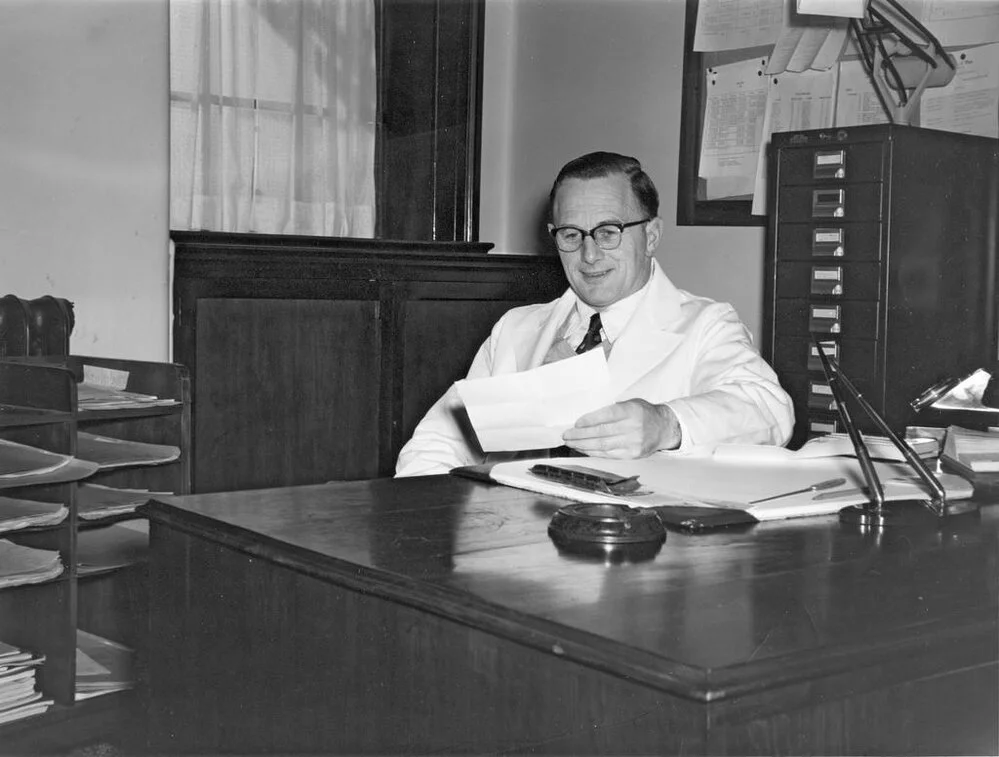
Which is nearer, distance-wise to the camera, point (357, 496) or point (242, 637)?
point (242, 637)

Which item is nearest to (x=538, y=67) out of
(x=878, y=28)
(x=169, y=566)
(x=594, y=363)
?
(x=878, y=28)

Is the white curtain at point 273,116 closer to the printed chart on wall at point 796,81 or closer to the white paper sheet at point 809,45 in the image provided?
the printed chart on wall at point 796,81

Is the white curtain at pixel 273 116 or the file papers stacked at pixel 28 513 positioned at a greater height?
the white curtain at pixel 273 116

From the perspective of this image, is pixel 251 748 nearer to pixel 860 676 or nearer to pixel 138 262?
pixel 860 676

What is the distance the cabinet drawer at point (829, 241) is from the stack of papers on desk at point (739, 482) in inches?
41.9

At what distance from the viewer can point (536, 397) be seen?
1661 millimetres

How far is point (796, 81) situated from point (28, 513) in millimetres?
2275

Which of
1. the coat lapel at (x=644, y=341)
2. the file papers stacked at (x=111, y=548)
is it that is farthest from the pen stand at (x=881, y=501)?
the file papers stacked at (x=111, y=548)

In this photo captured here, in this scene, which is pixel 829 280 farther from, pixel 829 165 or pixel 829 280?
pixel 829 165

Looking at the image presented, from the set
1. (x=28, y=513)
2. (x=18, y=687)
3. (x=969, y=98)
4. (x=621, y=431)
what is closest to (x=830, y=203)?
(x=969, y=98)

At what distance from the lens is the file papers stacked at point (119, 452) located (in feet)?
7.55

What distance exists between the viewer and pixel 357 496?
153cm

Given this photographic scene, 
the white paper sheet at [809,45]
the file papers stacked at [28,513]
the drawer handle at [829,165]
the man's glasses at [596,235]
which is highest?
the white paper sheet at [809,45]

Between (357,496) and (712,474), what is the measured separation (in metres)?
0.47
